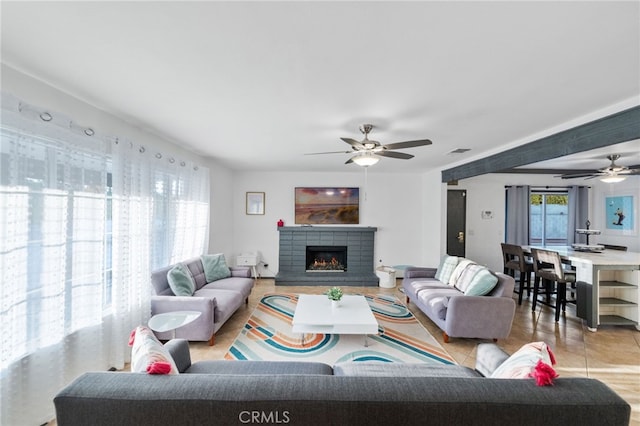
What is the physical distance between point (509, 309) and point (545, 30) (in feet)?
9.40

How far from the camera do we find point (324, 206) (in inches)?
234

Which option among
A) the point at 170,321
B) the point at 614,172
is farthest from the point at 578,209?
the point at 170,321

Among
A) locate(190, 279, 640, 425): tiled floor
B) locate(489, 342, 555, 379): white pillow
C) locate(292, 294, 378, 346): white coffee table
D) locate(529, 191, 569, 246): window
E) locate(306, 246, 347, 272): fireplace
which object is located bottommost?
locate(190, 279, 640, 425): tiled floor

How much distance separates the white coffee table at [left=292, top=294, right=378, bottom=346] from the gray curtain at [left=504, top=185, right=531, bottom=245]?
4700 mm

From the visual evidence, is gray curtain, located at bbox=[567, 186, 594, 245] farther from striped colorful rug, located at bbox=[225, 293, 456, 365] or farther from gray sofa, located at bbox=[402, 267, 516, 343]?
striped colorful rug, located at bbox=[225, 293, 456, 365]

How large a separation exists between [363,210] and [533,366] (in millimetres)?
4833

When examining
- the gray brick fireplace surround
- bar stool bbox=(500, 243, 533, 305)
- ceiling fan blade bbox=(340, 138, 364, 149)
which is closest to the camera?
ceiling fan blade bbox=(340, 138, 364, 149)

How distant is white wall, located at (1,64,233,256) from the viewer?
180 cm

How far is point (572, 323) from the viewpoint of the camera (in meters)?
3.65

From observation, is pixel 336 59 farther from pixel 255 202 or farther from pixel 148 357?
pixel 255 202

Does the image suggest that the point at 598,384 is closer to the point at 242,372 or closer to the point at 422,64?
the point at 422,64

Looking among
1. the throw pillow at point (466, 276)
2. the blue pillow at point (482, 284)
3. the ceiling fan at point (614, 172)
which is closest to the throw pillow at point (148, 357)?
the blue pillow at point (482, 284)

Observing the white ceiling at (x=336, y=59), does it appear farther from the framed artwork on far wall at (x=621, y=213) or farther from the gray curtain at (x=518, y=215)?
the framed artwork on far wall at (x=621, y=213)

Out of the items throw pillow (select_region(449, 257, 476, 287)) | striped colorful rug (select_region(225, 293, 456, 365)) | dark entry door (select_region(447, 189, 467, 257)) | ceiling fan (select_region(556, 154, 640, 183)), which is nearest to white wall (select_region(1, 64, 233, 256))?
striped colorful rug (select_region(225, 293, 456, 365))
